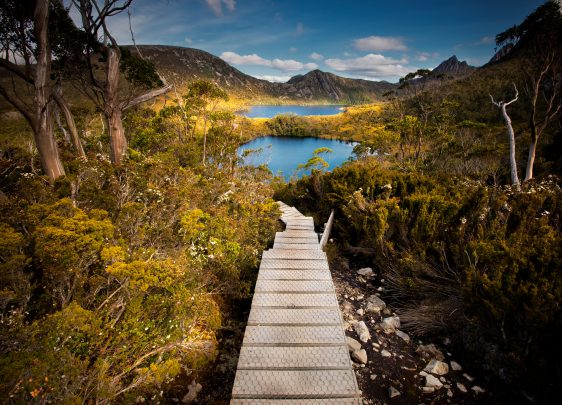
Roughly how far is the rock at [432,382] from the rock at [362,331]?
820 mm

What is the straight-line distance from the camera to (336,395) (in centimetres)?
255

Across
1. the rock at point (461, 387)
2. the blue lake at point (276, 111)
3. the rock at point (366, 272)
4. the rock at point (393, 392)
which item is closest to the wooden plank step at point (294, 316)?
the rock at point (393, 392)

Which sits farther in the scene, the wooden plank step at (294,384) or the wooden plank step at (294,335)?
the wooden plank step at (294,335)

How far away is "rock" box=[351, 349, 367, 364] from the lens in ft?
10.8

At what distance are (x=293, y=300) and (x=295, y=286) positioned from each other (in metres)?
0.33

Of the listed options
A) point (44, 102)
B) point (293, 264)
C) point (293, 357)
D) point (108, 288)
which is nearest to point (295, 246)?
point (293, 264)

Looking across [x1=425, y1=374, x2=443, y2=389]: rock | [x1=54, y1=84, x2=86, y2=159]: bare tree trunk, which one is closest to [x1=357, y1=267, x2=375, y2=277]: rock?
[x1=425, y1=374, x2=443, y2=389]: rock

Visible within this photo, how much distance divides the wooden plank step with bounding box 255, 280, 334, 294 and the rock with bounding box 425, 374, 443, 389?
1.50 metres

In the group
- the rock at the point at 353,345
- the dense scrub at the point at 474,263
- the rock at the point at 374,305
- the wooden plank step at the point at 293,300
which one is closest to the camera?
the dense scrub at the point at 474,263

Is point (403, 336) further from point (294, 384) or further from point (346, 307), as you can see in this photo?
point (294, 384)

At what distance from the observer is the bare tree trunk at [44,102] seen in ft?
16.0

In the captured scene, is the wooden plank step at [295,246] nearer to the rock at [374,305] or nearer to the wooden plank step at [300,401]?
the rock at [374,305]

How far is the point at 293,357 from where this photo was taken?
296 centimetres

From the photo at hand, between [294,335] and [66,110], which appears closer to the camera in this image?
[294,335]
